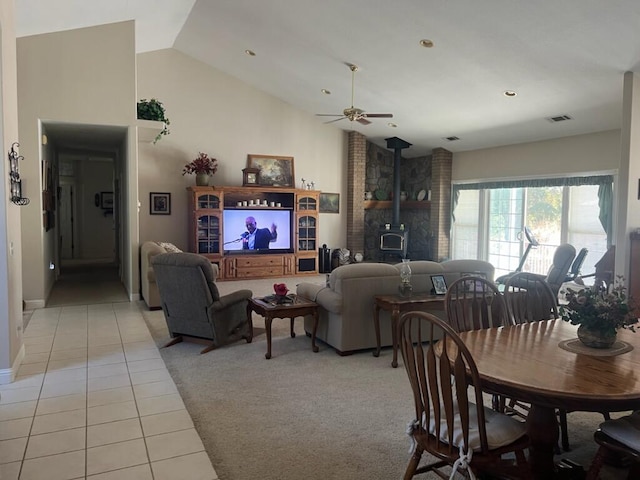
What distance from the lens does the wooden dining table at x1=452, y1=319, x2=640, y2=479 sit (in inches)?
72.6

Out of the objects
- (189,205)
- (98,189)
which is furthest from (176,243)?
(98,189)

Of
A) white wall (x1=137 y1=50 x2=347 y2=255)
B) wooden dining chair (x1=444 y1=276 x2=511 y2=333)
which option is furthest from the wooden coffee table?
white wall (x1=137 y1=50 x2=347 y2=255)

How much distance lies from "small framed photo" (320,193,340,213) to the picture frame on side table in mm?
895

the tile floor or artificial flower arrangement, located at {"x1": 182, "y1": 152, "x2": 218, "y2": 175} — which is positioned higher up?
artificial flower arrangement, located at {"x1": 182, "y1": 152, "x2": 218, "y2": 175}

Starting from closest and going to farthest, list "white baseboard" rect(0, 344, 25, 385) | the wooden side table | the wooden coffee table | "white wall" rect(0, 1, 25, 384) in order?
"white wall" rect(0, 1, 25, 384)
"white baseboard" rect(0, 344, 25, 385)
the wooden side table
the wooden coffee table

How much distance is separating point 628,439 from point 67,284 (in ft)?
27.8

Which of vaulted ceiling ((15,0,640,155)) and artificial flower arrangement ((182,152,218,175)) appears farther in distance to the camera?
artificial flower arrangement ((182,152,218,175))

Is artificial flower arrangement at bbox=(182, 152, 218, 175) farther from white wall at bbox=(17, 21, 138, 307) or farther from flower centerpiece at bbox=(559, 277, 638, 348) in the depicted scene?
flower centerpiece at bbox=(559, 277, 638, 348)

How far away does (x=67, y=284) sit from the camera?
8211mm

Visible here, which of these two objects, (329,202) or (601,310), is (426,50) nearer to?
(601,310)

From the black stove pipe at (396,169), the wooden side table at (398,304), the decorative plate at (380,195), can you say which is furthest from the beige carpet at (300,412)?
the decorative plate at (380,195)

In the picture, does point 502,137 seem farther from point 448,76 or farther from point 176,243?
point 176,243

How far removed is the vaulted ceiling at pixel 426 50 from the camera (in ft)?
16.3

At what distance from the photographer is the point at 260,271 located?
9.53 meters
